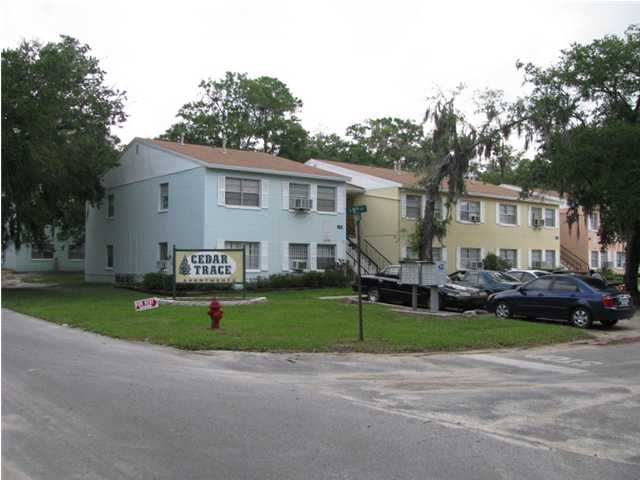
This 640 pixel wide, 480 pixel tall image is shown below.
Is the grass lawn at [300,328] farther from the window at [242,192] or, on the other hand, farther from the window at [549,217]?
the window at [549,217]

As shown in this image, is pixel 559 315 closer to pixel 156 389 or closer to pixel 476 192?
pixel 156 389

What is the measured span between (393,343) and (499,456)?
24.4 ft

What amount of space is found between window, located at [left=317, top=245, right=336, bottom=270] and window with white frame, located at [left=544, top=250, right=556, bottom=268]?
740 inches

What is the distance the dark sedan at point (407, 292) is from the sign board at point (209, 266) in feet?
15.9

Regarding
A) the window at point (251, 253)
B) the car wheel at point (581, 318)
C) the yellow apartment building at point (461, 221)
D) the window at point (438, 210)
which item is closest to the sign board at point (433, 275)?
the car wheel at point (581, 318)

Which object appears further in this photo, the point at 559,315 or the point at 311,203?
the point at 311,203

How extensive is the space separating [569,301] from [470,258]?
70.6ft

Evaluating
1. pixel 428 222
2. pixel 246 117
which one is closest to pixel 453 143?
pixel 428 222

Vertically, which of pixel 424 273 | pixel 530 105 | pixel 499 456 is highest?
pixel 530 105

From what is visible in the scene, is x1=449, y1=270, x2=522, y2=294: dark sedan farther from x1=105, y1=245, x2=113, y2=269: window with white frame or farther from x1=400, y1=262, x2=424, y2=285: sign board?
x1=105, y1=245, x2=113, y2=269: window with white frame

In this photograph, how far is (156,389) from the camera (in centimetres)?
852

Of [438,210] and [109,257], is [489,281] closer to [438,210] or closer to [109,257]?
[438,210]

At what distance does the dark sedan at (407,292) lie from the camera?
2075 centimetres

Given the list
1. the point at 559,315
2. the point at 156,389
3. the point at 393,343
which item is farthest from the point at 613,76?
the point at 156,389
